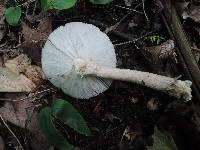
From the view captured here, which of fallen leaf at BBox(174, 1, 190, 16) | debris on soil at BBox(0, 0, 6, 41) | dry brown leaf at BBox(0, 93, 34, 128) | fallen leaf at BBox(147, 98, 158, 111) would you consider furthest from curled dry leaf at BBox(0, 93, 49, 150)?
fallen leaf at BBox(174, 1, 190, 16)

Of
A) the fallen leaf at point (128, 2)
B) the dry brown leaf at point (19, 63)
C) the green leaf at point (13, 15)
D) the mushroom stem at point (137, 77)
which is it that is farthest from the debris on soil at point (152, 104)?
the green leaf at point (13, 15)

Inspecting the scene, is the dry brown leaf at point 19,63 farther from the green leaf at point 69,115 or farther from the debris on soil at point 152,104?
the debris on soil at point 152,104

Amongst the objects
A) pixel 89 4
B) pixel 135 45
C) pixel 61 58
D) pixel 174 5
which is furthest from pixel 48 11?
pixel 174 5

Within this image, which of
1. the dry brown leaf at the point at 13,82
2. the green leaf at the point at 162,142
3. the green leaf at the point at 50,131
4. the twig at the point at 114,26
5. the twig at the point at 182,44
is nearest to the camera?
the green leaf at the point at 162,142

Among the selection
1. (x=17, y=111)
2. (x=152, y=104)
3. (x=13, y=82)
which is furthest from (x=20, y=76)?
(x=152, y=104)

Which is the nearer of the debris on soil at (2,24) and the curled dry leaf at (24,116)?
the curled dry leaf at (24,116)

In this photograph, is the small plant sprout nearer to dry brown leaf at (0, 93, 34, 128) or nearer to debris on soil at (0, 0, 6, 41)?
dry brown leaf at (0, 93, 34, 128)

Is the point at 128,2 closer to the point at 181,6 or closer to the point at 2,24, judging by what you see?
the point at 181,6

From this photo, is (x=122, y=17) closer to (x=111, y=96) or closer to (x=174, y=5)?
(x=174, y=5)
